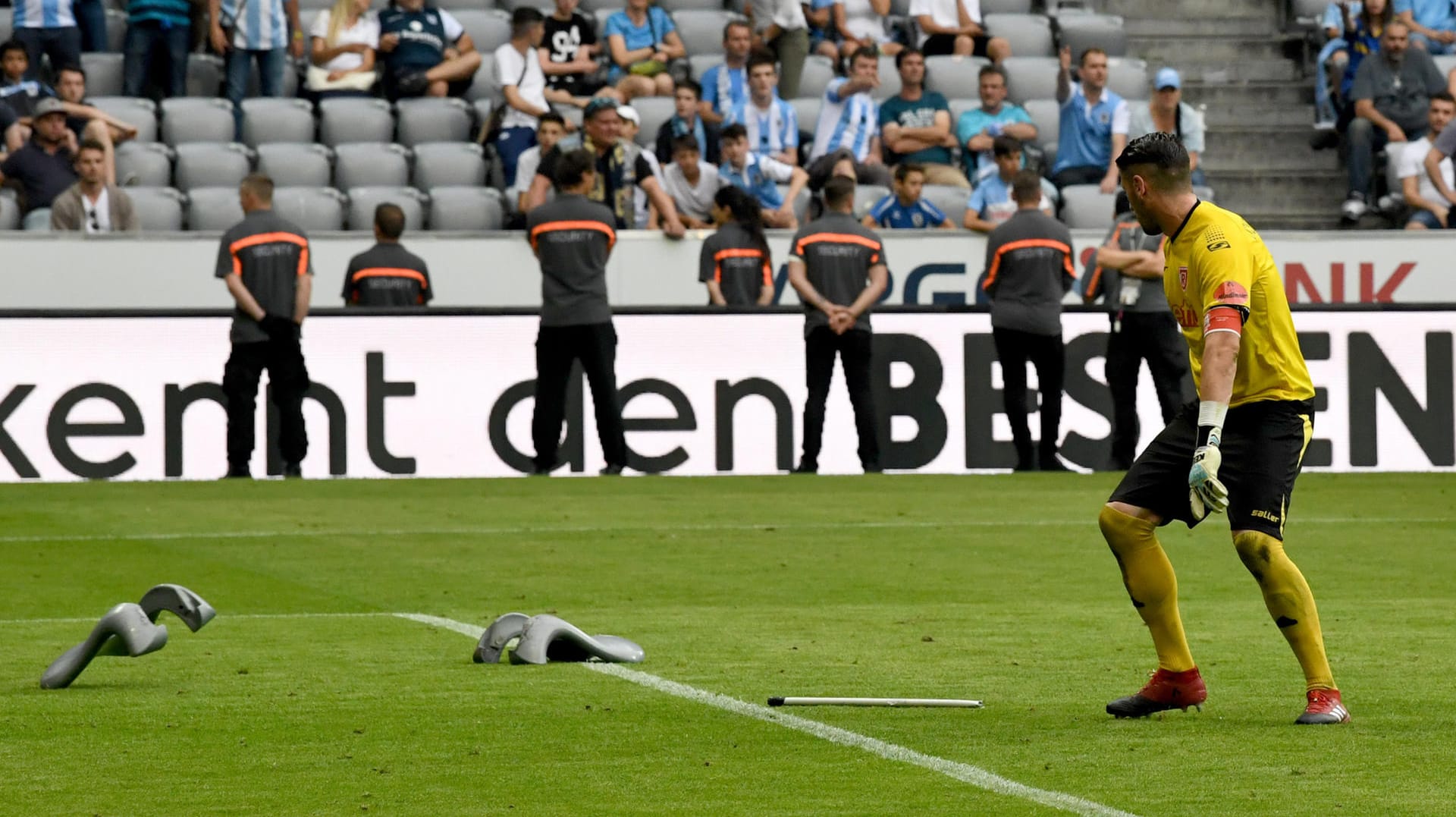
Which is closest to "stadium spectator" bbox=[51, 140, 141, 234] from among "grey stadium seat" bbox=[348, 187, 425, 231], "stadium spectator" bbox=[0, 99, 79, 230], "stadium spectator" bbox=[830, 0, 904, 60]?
"stadium spectator" bbox=[0, 99, 79, 230]

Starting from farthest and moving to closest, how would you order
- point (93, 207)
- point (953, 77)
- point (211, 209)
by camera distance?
point (953, 77) → point (211, 209) → point (93, 207)

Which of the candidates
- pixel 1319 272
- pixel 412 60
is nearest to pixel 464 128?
pixel 412 60

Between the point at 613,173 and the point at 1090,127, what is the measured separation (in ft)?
15.1

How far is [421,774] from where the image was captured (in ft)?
19.9

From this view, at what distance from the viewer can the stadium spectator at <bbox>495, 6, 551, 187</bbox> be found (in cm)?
2114

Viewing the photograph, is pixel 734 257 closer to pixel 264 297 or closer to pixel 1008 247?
pixel 1008 247

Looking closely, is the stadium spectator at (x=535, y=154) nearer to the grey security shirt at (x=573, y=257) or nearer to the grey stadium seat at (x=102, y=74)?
the grey security shirt at (x=573, y=257)

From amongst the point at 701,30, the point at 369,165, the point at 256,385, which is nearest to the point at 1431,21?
the point at 701,30

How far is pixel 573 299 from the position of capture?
17.6 meters

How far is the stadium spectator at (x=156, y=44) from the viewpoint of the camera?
21.2 metres

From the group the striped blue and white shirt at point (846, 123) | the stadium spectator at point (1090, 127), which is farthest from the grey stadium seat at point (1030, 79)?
the striped blue and white shirt at point (846, 123)

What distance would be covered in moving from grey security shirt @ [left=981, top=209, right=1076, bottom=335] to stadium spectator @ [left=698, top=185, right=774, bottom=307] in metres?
1.95

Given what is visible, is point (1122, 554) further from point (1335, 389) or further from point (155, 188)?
point (155, 188)

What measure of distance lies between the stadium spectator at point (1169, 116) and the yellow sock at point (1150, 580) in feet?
43.1
